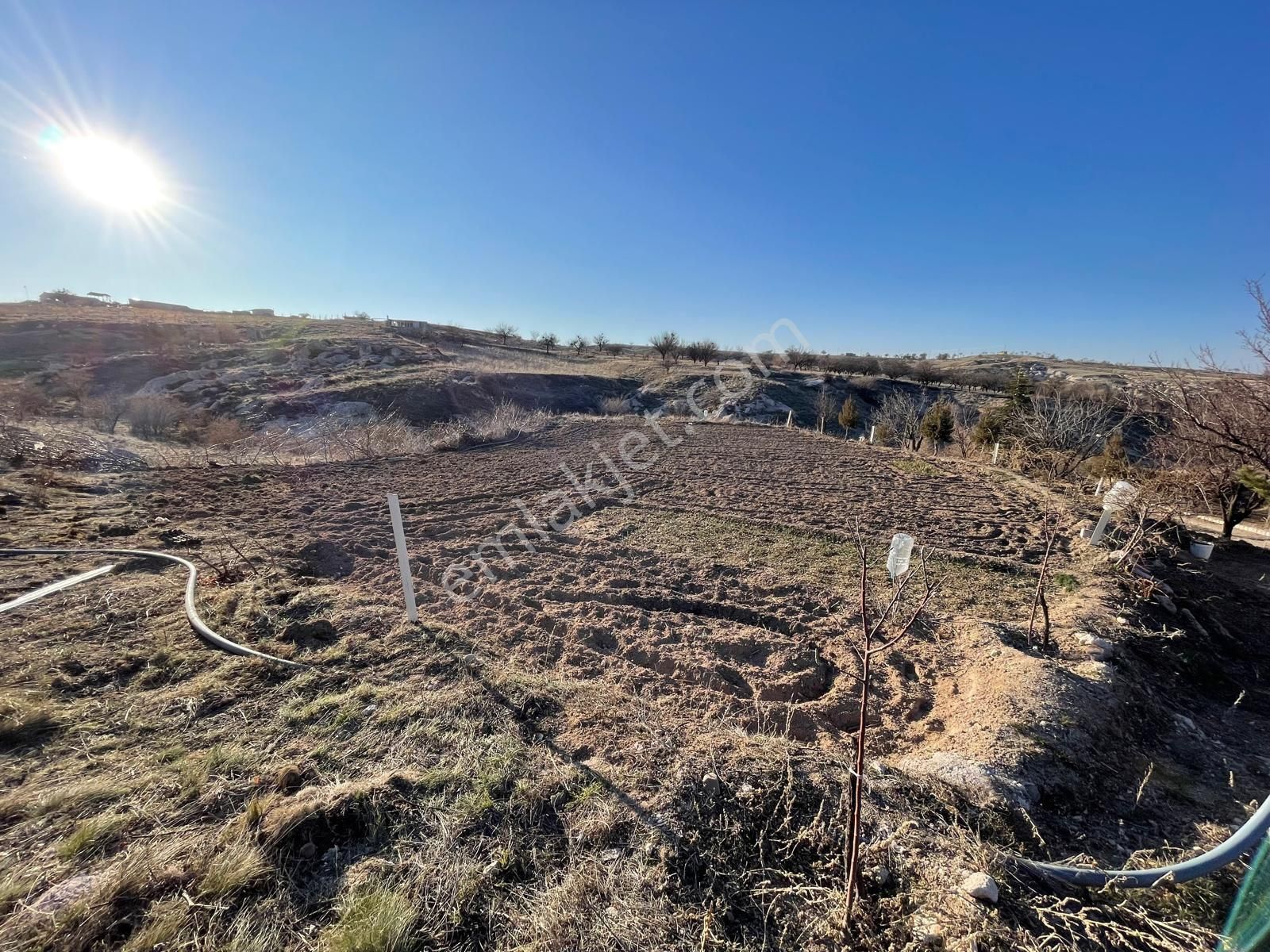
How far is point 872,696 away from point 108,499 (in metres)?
8.73

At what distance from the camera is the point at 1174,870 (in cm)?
145

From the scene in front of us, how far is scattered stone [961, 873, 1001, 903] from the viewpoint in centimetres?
140

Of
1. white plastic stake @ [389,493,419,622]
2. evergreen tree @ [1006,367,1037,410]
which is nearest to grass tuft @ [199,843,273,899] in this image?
white plastic stake @ [389,493,419,622]

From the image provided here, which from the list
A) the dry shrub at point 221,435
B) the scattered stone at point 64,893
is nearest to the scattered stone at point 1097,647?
the scattered stone at point 64,893

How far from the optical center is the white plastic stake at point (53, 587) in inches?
124

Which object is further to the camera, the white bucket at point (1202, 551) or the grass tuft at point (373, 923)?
the white bucket at point (1202, 551)

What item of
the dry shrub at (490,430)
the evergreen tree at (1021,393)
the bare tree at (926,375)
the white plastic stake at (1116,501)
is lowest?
the dry shrub at (490,430)

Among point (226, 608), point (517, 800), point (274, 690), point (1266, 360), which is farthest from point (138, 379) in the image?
point (1266, 360)

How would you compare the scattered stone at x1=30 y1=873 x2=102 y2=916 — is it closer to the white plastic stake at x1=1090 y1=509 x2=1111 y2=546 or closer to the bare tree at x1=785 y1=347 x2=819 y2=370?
the white plastic stake at x1=1090 y1=509 x2=1111 y2=546

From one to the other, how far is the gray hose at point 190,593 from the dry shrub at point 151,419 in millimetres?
9831

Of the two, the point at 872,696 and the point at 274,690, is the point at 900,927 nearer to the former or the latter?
the point at 872,696

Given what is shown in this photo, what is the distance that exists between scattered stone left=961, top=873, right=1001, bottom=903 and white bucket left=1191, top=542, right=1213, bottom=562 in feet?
23.9

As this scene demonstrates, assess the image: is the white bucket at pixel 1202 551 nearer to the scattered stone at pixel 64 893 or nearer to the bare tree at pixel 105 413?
the scattered stone at pixel 64 893

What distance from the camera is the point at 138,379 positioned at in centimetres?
1922
